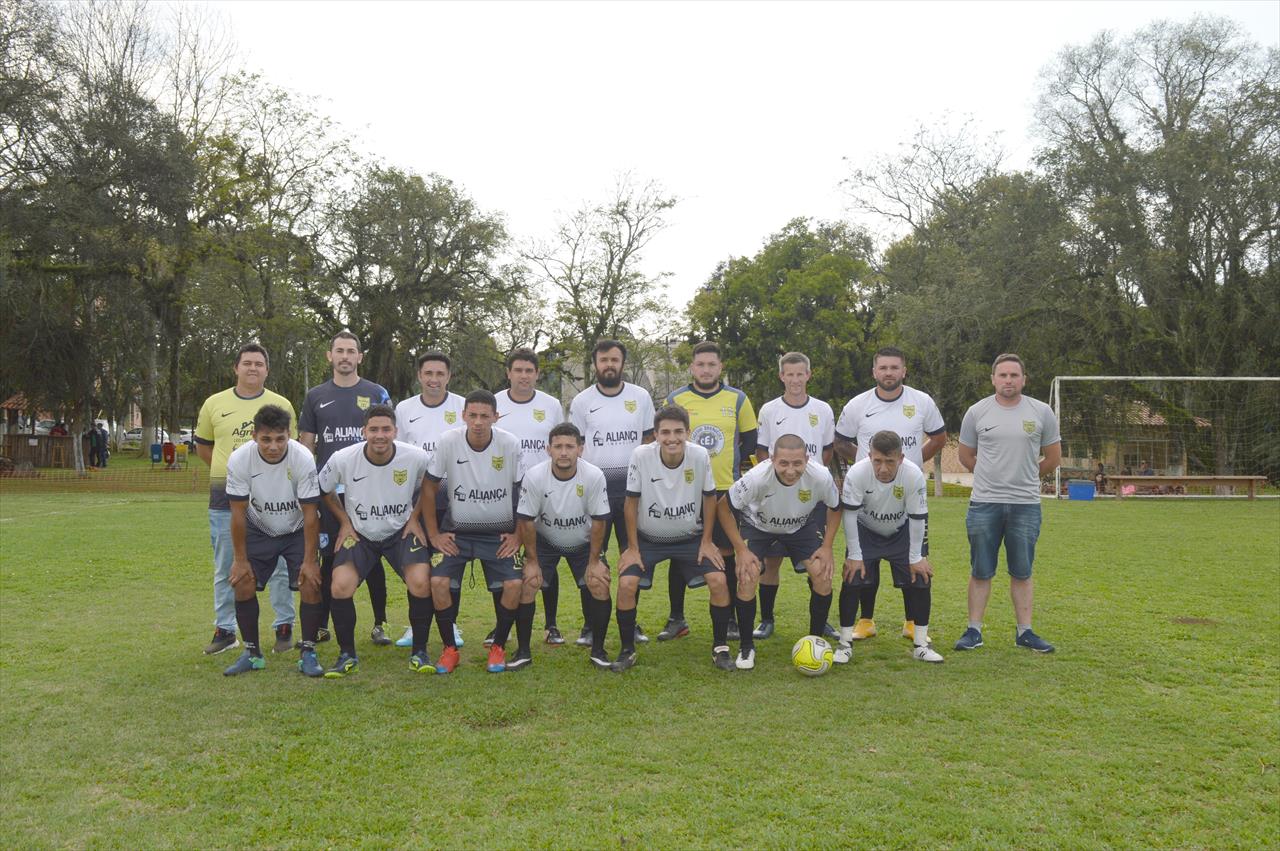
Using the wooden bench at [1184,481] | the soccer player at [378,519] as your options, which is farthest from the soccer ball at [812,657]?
the wooden bench at [1184,481]

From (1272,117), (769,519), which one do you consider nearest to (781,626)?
(769,519)

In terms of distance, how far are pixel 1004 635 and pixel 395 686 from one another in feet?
14.1

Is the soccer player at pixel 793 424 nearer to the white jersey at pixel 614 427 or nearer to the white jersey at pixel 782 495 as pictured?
the white jersey at pixel 782 495

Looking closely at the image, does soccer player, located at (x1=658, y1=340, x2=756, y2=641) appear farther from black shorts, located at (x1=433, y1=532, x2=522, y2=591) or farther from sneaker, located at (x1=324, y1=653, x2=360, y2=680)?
sneaker, located at (x1=324, y1=653, x2=360, y2=680)

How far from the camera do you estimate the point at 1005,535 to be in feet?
21.0

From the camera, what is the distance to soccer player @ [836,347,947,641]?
21.8ft

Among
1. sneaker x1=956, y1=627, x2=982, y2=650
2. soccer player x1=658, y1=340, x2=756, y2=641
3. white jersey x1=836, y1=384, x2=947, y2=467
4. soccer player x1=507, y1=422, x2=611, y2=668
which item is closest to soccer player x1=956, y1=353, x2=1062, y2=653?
sneaker x1=956, y1=627, x2=982, y2=650

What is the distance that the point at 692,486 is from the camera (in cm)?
595

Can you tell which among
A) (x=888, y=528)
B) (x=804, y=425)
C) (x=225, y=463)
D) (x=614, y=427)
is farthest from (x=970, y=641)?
(x=225, y=463)

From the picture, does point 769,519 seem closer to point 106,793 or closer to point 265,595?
point 106,793

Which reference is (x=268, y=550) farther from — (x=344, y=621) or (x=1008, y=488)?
A: (x=1008, y=488)

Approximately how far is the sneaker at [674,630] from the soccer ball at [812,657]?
49.7 inches

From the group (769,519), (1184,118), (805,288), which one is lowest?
(769,519)

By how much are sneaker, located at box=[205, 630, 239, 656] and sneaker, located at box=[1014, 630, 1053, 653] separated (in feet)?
17.8
